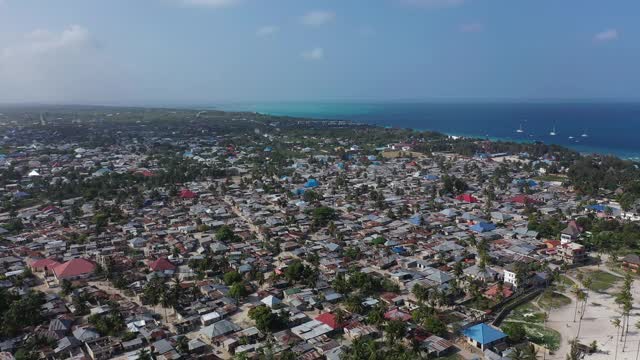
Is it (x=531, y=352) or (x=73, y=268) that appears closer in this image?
(x=531, y=352)

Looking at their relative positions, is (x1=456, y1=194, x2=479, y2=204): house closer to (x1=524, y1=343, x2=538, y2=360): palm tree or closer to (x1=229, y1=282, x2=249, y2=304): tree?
(x1=524, y1=343, x2=538, y2=360): palm tree

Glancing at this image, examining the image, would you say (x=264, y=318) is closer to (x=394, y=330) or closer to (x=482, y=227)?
(x=394, y=330)

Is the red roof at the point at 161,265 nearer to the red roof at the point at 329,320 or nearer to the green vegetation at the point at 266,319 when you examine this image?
the green vegetation at the point at 266,319

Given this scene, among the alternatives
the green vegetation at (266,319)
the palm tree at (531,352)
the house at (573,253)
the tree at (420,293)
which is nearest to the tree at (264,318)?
the green vegetation at (266,319)

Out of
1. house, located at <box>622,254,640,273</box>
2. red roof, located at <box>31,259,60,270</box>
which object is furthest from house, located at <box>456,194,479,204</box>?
red roof, located at <box>31,259,60,270</box>

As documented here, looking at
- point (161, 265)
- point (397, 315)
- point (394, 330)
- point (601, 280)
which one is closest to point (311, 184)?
point (161, 265)

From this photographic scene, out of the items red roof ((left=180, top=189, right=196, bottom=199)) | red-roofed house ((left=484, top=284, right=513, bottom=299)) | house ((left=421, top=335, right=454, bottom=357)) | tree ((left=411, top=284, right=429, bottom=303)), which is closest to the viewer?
house ((left=421, top=335, right=454, bottom=357))

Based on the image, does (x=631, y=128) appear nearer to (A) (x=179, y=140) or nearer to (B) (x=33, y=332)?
(A) (x=179, y=140)
